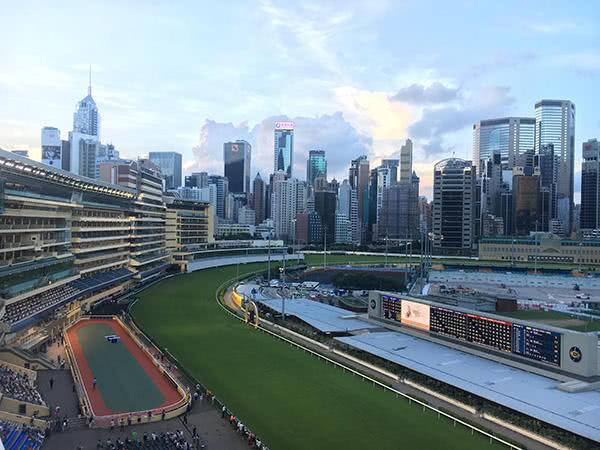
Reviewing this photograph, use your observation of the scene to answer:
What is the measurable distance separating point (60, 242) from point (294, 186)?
12978 cm

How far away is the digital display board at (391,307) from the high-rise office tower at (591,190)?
15674cm

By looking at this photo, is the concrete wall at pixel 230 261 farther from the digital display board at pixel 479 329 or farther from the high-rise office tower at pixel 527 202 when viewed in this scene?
the high-rise office tower at pixel 527 202

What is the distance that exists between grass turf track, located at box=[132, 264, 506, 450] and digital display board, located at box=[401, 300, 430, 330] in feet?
19.8

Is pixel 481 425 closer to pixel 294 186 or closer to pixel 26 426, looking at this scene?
pixel 26 426

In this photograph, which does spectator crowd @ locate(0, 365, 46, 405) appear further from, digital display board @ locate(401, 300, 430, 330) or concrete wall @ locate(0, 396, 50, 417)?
digital display board @ locate(401, 300, 430, 330)

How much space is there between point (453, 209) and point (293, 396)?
293ft

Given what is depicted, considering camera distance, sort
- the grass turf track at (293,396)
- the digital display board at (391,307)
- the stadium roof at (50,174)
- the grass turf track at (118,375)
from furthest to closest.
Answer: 1. the digital display board at (391,307)
2. the stadium roof at (50,174)
3. the grass turf track at (118,375)
4. the grass turf track at (293,396)

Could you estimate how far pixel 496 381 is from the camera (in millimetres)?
21656

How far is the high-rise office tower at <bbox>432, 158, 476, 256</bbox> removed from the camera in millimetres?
104375

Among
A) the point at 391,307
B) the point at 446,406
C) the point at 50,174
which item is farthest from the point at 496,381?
the point at 50,174

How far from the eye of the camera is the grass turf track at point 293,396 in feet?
58.3

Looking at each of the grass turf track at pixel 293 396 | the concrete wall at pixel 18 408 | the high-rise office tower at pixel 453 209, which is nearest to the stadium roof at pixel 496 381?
the grass turf track at pixel 293 396

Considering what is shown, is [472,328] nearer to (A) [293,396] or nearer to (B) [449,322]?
(B) [449,322]

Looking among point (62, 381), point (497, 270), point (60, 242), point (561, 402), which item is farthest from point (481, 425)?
point (497, 270)
